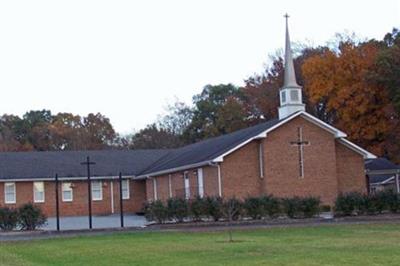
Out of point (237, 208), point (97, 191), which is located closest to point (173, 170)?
point (97, 191)

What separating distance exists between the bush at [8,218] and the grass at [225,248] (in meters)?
7.16

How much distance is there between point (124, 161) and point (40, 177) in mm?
7550

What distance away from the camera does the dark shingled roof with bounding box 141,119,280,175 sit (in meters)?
41.8

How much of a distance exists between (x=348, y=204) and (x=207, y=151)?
12.2 metres

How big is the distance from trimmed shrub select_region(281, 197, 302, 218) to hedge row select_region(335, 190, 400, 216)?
1.96 metres

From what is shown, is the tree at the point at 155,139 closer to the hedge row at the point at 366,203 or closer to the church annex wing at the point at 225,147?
the church annex wing at the point at 225,147

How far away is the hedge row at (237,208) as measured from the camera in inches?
1316

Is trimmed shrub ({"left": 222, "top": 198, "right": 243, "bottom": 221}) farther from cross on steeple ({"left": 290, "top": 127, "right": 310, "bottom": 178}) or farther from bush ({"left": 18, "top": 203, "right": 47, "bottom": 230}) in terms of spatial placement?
cross on steeple ({"left": 290, "top": 127, "right": 310, "bottom": 178})

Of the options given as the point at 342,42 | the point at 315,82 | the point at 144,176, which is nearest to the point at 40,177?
the point at 144,176

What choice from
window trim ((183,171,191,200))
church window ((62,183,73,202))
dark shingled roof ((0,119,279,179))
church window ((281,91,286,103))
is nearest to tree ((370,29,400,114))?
church window ((281,91,286,103))

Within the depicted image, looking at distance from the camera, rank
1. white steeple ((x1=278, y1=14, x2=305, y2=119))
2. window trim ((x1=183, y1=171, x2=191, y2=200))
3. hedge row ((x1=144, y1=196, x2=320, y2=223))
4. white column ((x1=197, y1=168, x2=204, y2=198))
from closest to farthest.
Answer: hedge row ((x1=144, y1=196, x2=320, y2=223)) → white column ((x1=197, y1=168, x2=204, y2=198)) → white steeple ((x1=278, y1=14, x2=305, y2=119)) → window trim ((x1=183, y1=171, x2=191, y2=200))

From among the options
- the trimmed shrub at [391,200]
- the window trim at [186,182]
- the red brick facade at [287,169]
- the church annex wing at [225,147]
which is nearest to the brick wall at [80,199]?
the church annex wing at [225,147]

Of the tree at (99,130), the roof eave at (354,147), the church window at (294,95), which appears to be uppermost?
the tree at (99,130)

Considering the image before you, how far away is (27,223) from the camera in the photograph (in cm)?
3416
